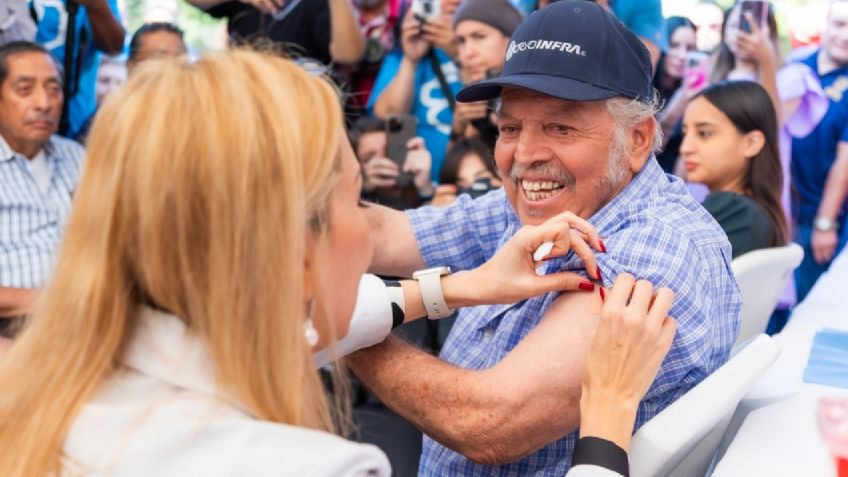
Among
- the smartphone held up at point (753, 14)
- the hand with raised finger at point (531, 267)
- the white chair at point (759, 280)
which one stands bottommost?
the white chair at point (759, 280)

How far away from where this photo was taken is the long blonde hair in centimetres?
105

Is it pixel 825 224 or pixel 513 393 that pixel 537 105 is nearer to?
pixel 513 393

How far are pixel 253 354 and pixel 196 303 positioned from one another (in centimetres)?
9

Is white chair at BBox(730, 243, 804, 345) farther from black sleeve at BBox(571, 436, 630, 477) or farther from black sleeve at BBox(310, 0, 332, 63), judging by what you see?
black sleeve at BBox(310, 0, 332, 63)

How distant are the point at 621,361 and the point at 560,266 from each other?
361 mm

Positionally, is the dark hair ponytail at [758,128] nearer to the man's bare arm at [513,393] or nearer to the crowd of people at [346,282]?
the crowd of people at [346,282]

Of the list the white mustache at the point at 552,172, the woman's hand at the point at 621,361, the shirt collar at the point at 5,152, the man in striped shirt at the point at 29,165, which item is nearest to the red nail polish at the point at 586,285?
the woman's hand at the point at 621,361

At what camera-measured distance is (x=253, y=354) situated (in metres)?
1.10

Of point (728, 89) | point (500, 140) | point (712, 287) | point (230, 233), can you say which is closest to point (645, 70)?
point (500, 140)

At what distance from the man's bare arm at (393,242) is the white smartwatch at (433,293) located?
0.41 m

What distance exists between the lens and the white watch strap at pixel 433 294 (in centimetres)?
184

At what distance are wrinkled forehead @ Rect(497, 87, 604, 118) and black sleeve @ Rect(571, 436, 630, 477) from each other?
0.73 m

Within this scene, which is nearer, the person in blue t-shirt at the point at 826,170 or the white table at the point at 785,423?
the white table at the point at 785,423

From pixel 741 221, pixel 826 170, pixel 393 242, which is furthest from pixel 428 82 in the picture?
pixel 393 242
